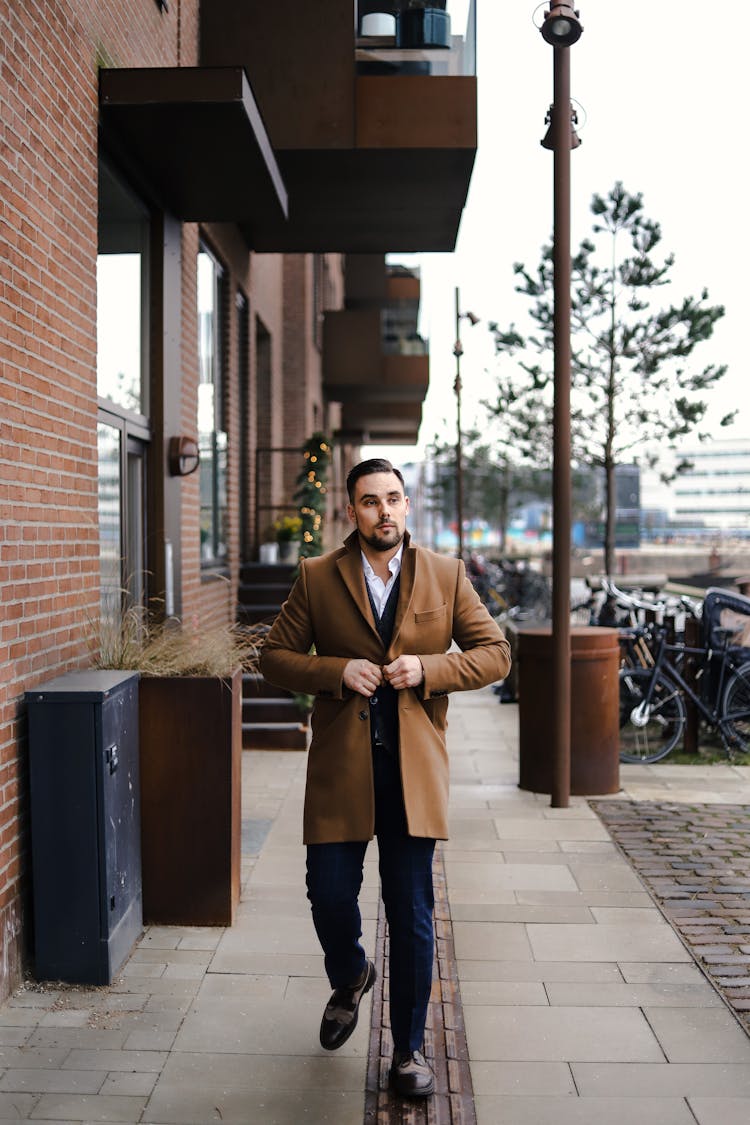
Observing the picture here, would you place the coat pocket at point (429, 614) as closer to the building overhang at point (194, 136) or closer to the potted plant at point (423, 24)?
the building overhang at point (194, 136)

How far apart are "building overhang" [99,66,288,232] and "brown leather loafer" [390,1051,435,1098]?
5.02m

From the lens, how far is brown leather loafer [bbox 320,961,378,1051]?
3.94 m

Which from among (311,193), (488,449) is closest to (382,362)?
(311,193)

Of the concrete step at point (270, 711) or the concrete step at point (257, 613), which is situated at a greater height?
the concrete step at point (257, 613)

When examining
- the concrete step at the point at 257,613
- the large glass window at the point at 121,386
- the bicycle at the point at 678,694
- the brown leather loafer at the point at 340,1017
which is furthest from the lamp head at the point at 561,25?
the brown leather loafer at the point at 340,1017

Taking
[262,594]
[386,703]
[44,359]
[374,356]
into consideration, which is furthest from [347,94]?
[374,356]

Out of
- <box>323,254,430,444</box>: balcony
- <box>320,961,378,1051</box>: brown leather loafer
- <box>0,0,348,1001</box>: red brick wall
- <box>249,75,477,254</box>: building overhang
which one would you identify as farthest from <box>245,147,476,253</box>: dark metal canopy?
<box>323,254,430,444</box>: balcony

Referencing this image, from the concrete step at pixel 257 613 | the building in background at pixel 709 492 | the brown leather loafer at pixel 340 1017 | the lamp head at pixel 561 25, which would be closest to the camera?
the brown leather loafer at pixel 340 1017

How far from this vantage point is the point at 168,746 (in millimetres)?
5289

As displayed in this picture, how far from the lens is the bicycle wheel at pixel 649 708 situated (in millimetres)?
9609

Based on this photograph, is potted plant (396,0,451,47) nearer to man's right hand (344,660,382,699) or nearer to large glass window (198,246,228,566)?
large glass window (198,246,228,566)

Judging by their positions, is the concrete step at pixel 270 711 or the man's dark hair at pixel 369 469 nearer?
the man's dark hair at pixel 369 469

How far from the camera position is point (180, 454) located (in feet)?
28.4

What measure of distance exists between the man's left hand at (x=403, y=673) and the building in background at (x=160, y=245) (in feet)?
5.76
